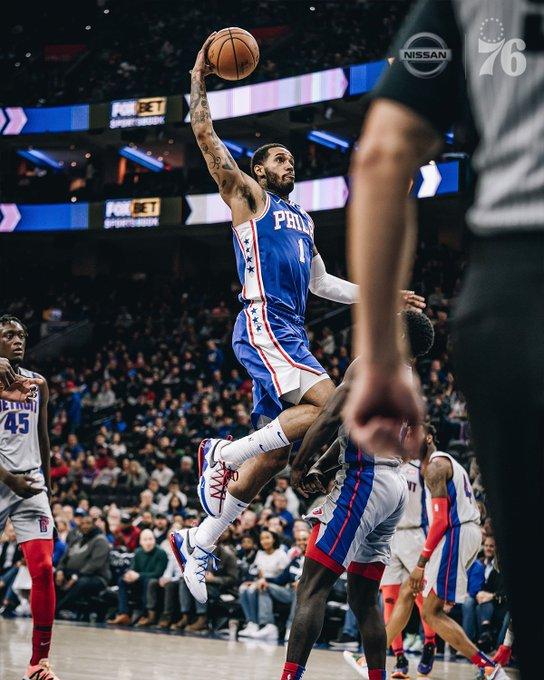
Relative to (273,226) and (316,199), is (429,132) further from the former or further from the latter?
(316,199)

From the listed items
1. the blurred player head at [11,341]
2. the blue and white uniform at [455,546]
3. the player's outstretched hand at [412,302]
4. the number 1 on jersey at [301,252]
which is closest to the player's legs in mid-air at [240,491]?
the player's outstretched hand at [412,302]

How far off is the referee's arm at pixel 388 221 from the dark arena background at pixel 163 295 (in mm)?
4768

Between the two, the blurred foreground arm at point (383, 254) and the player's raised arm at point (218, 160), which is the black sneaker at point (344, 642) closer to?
the player's raised arm at point (218, 160)

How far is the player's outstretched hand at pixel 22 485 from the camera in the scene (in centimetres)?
590

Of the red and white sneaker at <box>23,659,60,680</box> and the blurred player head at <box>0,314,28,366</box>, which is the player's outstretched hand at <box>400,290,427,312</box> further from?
the red and white sneaker at <box>23,659,60,680</box>

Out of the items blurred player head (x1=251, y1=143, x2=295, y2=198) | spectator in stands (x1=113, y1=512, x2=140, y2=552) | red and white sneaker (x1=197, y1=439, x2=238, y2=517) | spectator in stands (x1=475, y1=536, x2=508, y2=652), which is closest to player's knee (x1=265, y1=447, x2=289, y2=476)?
red and white sneaker (x1=197, y1=439, x2=238, y2=517)

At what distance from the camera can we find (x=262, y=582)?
36.6 feet

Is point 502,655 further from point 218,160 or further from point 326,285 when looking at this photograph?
point 218,160

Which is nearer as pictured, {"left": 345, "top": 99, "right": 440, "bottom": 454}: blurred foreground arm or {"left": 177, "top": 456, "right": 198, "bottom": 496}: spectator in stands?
{"left": 345, "top": 99, "right": 440, "bottom": 454}: blurred foreground arm

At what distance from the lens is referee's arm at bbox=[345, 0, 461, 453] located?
1.60 meters

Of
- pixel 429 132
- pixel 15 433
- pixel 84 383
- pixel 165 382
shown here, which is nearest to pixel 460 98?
pixel 429 132

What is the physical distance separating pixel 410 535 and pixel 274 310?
436cm

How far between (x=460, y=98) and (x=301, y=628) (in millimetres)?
3458

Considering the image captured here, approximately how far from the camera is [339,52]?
27172 millimetres
